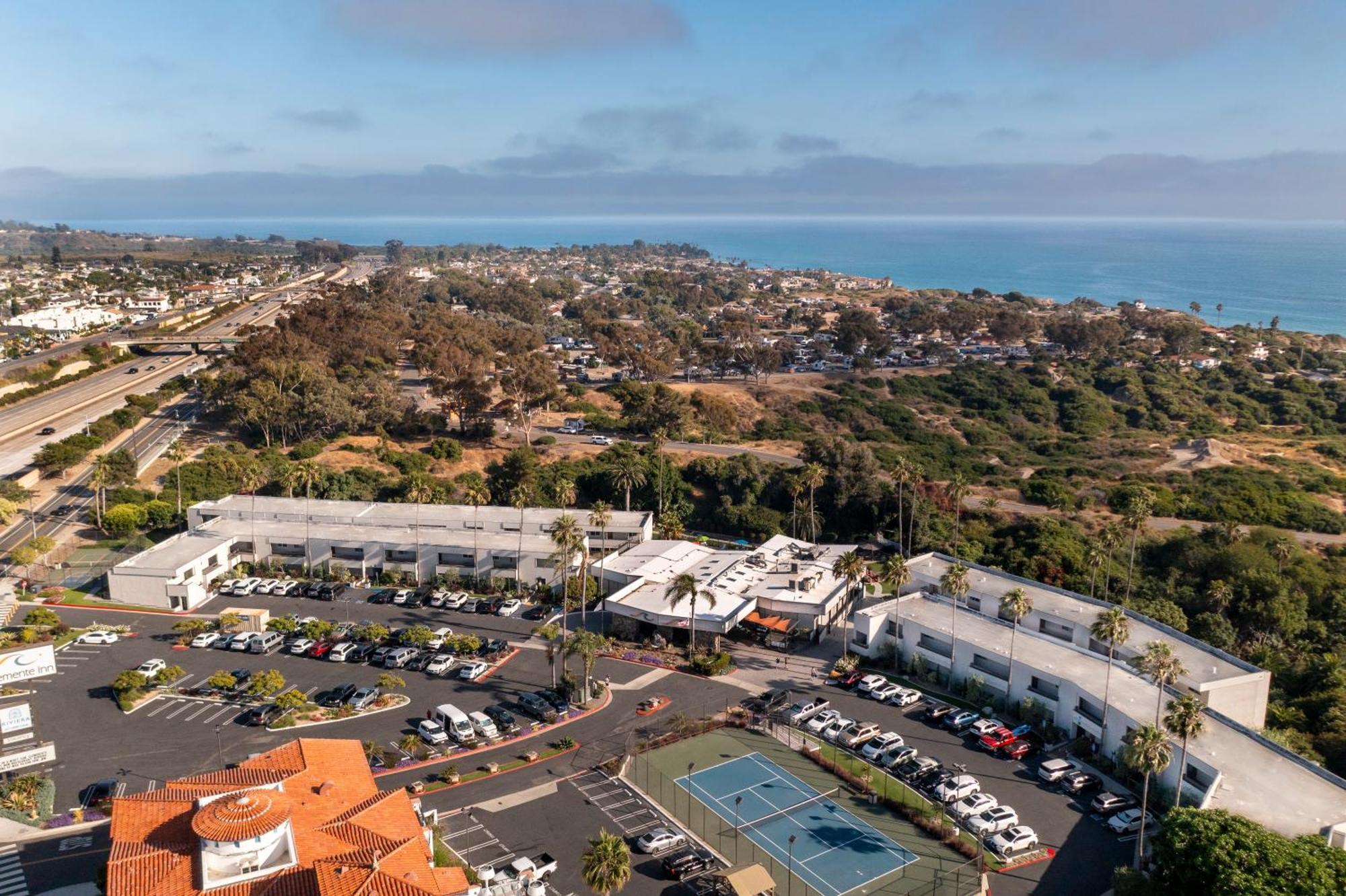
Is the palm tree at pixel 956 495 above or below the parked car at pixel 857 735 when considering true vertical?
above

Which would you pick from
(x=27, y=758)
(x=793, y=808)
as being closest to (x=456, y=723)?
(x=793, y=808)

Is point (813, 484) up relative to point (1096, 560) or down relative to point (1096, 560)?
up

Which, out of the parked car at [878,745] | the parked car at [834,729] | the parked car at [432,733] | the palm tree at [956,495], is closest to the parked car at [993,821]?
the parked car at [878,745]

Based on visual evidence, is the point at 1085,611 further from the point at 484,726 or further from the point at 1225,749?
the point at 484,726

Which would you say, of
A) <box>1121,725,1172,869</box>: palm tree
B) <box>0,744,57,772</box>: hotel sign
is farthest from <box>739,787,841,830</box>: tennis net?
<box>0,744,57,772</box>: hotel sign

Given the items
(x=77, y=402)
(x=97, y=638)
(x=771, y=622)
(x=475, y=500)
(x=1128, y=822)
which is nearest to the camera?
(x=1128, y=822)

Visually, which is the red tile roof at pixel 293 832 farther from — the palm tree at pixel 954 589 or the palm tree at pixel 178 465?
the palm tree at pixel 178 465
